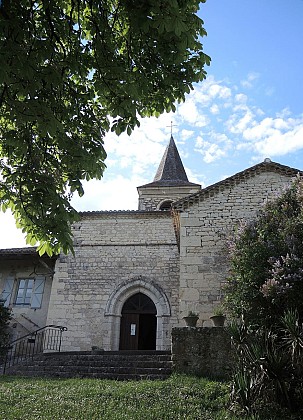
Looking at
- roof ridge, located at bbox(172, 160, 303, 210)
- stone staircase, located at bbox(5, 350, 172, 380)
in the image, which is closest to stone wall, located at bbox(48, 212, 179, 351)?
roof ridge, located at bbox(172, 160, 303, 210)

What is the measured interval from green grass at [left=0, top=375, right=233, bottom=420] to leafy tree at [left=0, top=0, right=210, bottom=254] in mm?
3077

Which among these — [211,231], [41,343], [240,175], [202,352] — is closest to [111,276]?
[41,343]

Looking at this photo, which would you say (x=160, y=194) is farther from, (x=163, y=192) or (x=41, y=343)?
(x=41, y=343)

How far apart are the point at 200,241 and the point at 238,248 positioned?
333cm

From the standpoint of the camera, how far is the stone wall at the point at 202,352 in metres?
8.98

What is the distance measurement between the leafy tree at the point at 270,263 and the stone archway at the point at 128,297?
5620 mm

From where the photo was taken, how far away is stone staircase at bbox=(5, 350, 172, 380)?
31.8ft

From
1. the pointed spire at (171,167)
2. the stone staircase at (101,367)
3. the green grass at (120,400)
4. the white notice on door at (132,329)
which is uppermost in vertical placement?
the pointed spire at (171,167)

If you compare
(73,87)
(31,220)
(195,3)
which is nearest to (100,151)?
(73,87)

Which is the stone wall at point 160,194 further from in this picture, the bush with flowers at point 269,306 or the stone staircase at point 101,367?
the stone staircase at point 101,367

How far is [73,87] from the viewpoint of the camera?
17.8 ft

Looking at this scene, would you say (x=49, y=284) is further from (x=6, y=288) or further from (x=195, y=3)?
(x=195, y=3)

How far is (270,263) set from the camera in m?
9.41

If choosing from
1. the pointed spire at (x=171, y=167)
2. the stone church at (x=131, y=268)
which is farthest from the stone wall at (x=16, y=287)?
the pointed spire at (x=171, y=167)
